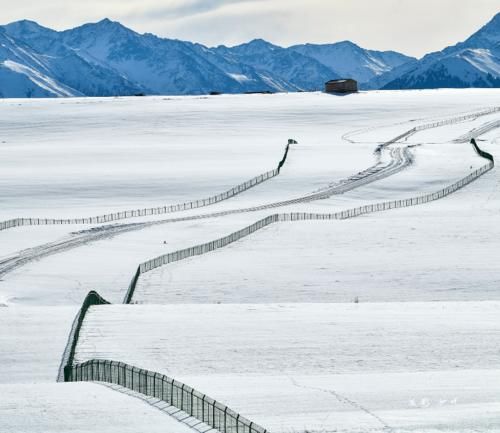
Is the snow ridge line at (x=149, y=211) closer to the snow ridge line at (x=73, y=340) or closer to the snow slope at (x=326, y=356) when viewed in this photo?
the snow ridge line at (x=73, y=340)

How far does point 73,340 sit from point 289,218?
34.9 m

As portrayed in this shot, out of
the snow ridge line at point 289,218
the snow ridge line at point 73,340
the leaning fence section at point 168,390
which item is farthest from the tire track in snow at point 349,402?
the snow ridge line at point 289,218

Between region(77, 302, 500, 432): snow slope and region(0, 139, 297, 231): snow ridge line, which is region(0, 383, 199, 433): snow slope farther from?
region(0, 139, 297, 231): snow ridge line

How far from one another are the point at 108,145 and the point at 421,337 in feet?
279

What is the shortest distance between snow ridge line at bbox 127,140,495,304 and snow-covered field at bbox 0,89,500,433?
696 millimetres

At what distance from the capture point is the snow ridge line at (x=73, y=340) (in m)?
32.4

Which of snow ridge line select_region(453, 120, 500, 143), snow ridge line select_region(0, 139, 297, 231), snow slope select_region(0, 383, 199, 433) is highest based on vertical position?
snow ridge line select_region(453, 120, 500, 143)

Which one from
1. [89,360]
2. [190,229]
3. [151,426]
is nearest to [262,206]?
[190,229]

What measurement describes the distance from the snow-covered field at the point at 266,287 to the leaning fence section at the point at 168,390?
757 mm

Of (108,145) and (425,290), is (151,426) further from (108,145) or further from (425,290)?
(108,145)

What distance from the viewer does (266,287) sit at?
48969mm

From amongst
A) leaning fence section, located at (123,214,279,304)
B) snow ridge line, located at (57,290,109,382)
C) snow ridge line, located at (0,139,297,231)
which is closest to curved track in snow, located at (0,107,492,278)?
snow ridge line, located at (0,139,297,231)

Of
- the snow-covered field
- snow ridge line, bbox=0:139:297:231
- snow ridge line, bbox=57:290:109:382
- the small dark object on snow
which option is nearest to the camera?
the snow-covered field

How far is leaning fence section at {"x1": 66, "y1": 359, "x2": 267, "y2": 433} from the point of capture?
23812mm
